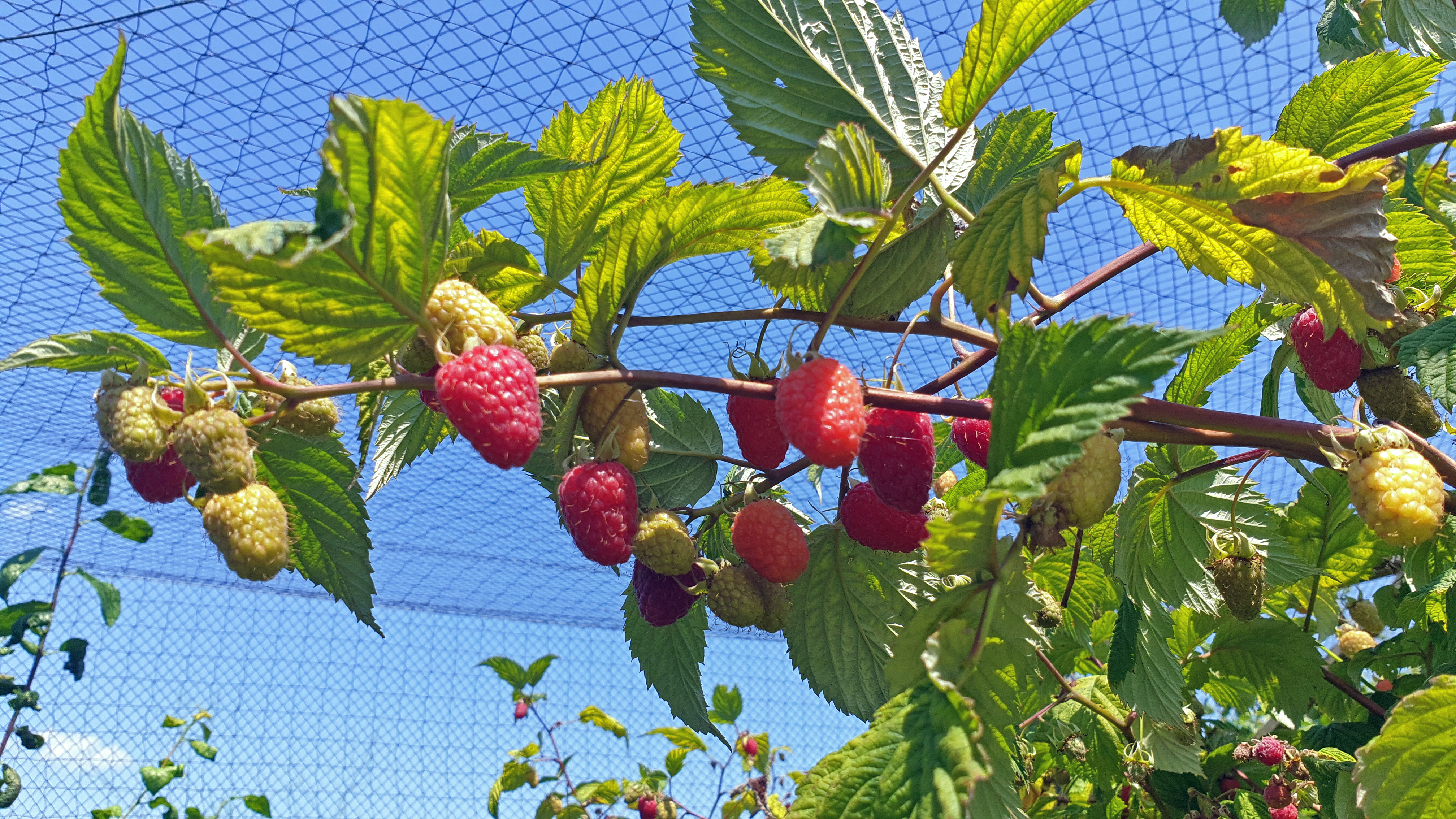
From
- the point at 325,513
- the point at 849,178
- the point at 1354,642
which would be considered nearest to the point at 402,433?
the point at 325,513

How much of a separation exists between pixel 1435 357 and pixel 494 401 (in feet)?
2.24

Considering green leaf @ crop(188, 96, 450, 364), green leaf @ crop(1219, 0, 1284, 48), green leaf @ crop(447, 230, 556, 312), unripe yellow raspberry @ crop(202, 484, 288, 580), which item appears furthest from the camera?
green leaf @ crop(1219, 0, 1284, 48)

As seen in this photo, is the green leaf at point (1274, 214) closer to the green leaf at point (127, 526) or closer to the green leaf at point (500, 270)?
the green leaf at point (500, 270)

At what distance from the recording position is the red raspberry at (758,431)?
29.1 inches

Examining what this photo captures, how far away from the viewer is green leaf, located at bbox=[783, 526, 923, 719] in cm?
81

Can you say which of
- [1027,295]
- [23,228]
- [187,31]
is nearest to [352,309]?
[1027,295]

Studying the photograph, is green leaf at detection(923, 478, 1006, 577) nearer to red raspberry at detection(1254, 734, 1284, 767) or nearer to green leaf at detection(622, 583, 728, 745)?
green leaf at detection(622, 583, 728, 745)

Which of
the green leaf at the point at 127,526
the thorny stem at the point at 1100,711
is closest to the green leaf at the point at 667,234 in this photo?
the thorny stem at the point at 1100,711

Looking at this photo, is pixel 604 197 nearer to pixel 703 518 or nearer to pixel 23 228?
pixel 703 518

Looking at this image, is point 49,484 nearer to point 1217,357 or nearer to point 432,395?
point 432,395

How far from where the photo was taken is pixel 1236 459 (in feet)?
2.72

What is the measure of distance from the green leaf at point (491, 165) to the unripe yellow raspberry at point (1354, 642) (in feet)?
5.48

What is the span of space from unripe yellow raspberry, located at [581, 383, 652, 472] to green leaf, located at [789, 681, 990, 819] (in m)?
0.24

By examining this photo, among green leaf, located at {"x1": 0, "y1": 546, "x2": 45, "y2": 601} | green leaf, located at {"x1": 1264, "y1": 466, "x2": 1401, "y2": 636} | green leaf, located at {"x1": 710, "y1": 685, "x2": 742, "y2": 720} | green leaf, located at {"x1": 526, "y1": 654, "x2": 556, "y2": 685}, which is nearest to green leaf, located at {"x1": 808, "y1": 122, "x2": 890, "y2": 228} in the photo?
green leaf, located at {"x1": 1264, "y1": 466, "x2": 1401, "y2": 636}
